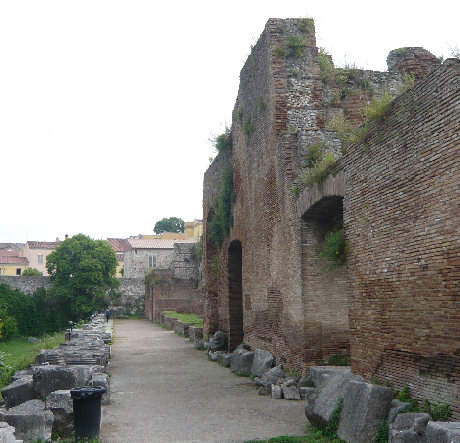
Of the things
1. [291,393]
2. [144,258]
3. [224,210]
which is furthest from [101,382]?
[144,258]

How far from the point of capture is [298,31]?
35.3 ft

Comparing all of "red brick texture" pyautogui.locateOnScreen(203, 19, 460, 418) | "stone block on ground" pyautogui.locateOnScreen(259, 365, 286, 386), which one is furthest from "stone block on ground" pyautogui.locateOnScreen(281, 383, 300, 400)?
"stone block on ground" pyautogui.locateOnScreen(259, 365, 286, 386)

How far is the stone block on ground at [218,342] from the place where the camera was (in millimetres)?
15164

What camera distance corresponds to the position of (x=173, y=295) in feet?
110

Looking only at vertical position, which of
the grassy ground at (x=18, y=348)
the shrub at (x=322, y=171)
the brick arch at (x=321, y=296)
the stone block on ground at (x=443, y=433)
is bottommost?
the grassy ground at (x=18, y=348)

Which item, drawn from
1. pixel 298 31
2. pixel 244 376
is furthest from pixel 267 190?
pixel 244 376

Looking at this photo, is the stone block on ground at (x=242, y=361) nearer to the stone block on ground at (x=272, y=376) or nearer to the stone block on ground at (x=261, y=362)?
the stone block on ground at (x=261, y=362)

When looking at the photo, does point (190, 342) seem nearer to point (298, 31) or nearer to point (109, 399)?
point (109, 399)

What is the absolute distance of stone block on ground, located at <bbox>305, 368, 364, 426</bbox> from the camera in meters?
6.36

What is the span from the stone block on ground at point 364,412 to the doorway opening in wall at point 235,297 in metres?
8.90

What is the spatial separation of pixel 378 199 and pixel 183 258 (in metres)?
30.3

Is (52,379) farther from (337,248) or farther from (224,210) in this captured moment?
(224,210)

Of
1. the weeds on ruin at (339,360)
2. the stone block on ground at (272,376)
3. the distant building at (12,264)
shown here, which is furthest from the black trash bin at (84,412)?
the distant building at (12,264)

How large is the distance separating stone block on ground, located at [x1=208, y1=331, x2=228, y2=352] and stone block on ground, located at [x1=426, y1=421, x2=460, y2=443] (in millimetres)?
10943
